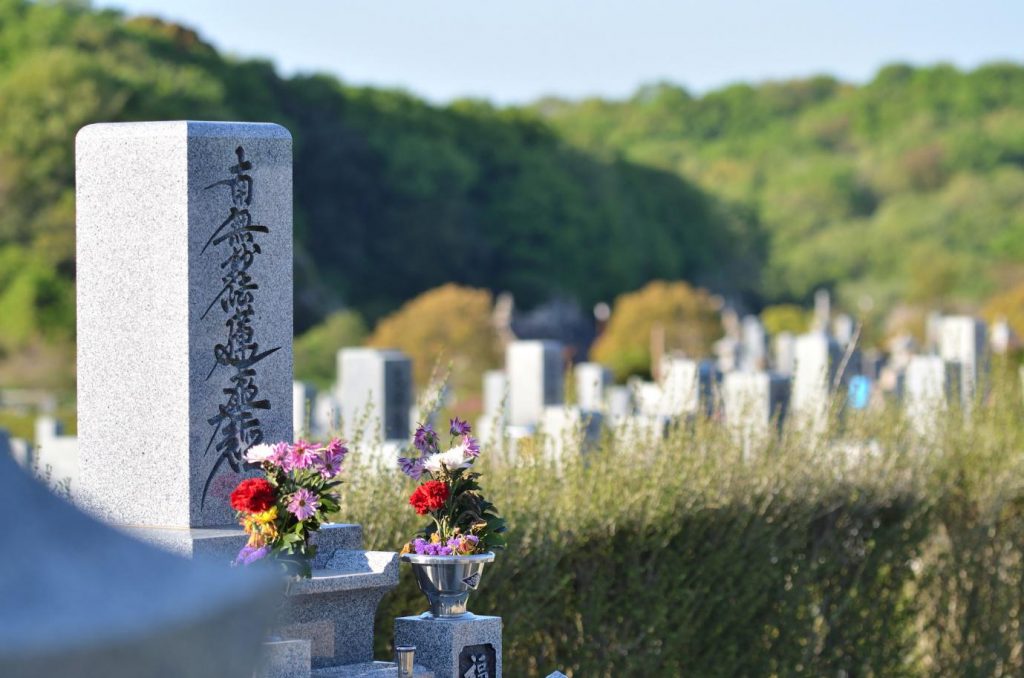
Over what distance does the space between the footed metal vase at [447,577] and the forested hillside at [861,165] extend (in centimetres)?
6386

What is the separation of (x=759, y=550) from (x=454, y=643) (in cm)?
270

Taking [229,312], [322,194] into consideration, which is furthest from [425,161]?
[229,312]

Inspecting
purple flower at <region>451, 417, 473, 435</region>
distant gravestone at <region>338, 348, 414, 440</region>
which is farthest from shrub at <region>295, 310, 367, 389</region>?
purple flower at <region>451, 417, 473, 435</region>

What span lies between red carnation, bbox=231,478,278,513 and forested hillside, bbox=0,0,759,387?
39283 mm

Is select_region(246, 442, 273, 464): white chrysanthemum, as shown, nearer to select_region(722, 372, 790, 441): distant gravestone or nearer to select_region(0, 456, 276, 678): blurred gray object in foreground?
select_region(0, 456, 276, 678): blurred gray object in foreground

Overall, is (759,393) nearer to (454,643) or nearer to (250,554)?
(454,643)

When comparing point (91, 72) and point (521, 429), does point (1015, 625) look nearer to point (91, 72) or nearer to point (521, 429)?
point (521, 429)

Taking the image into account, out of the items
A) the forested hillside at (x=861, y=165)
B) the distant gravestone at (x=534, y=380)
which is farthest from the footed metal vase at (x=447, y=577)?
the forested hillside at (x=861, y=165)

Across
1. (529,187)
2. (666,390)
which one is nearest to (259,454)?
(666,390)

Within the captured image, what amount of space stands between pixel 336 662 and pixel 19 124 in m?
44.5

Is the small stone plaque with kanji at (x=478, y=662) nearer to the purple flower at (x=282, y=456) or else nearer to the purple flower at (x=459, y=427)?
the purple flower at (x=459, y=427)

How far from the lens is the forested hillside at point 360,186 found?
47781 millimetres

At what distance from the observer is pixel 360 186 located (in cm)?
6669

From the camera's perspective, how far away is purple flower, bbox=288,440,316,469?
17.5 feet
